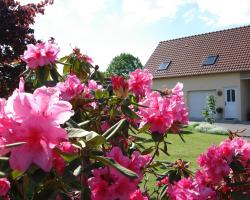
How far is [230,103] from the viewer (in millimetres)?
24891

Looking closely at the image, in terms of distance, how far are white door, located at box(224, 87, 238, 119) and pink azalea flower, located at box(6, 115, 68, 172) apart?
2429 centimetres

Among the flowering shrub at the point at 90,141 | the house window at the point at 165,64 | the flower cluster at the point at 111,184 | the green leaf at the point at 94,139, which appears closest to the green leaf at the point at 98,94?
the flowering shrub at the point at 90,141

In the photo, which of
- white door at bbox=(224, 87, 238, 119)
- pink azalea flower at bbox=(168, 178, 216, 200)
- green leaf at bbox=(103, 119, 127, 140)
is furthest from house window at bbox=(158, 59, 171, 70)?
green leaf at bbox=(103, 119, 127, 140)

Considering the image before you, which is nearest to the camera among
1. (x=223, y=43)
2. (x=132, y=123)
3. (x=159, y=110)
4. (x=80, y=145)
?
(x=80, y=145)

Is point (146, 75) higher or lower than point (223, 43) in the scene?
lower

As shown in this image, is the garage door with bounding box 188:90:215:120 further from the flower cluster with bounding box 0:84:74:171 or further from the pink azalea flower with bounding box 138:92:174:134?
the flower cluster with bounding box 0:84:74:171

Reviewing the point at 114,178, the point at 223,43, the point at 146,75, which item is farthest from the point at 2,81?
the point at 223,43

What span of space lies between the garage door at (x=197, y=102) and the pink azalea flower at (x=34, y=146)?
83.7ft

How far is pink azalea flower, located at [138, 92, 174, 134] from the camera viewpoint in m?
1.97

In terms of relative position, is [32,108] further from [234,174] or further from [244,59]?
[244,59]

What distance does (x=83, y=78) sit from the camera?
10.2ft

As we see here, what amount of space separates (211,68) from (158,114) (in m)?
23.9

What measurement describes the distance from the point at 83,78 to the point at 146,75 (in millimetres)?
548

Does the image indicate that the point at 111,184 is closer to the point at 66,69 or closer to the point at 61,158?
the point at 61,158
